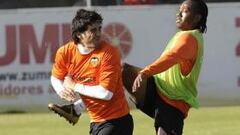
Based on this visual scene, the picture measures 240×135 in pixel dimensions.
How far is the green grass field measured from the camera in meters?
11.0

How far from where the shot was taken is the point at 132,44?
1454 centimetres

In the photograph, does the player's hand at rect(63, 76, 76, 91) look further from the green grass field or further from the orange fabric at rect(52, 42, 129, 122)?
the green grass field

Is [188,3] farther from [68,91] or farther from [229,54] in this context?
[229,54]

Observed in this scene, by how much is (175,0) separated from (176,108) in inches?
332

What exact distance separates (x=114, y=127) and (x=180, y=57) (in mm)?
748

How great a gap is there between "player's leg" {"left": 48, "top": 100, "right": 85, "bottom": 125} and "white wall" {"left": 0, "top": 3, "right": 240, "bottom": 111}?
8.38 m

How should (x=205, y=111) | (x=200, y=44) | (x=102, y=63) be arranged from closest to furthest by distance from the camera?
1. (x=102, y=63)
2. (x=200, y=44)
3. (x=205, y=111)

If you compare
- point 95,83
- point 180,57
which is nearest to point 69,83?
point 95,83

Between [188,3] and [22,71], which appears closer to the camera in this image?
[188,3]

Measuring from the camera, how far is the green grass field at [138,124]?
36.1ft

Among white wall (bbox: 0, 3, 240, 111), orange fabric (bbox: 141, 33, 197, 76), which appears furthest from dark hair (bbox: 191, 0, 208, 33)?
white wall (bbox: 0, 3, 240, 111)

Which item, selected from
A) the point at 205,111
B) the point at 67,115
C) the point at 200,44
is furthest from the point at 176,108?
the point at 205,111

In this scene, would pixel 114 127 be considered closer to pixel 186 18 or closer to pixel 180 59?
pixel 180 59

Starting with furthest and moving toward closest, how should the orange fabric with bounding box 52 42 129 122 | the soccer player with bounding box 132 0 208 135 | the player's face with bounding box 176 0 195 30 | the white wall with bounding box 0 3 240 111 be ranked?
the white wall with bounding box 0 3 240 111, the player's face with bounding box 176 0 195 30, the soccer player with bounding box 132 0 208 135, the orange fabric with bounding box 52 42 129 122
